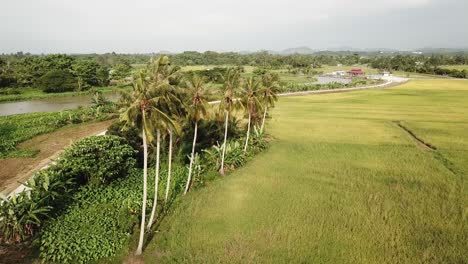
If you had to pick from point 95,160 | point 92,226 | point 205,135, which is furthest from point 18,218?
point 205,135

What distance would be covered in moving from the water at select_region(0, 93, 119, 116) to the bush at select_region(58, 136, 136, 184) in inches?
1880

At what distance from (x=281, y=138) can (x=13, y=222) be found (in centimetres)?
3001

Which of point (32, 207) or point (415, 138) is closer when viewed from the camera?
point (32, 207)

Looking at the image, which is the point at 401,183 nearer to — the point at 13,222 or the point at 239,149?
the point at 239,149

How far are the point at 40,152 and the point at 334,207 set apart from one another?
103ft

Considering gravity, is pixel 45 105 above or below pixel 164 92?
below

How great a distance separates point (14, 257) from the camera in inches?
682

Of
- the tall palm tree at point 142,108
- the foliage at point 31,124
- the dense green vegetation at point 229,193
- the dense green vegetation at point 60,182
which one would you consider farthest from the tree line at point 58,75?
the tall palm tree at point 142,108

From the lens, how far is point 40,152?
36.3 m

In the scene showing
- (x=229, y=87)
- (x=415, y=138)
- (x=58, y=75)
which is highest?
(x=58, y=75)

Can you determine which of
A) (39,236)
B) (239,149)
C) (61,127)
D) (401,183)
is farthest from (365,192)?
(61,127)

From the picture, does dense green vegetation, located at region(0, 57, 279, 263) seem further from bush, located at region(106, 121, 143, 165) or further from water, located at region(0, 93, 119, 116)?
water, located at region(0, 93, 119, 116)

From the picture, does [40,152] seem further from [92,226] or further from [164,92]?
[164,92]

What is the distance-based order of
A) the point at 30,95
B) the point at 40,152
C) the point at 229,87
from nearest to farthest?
the point at 229,87
the point at 40,152
the point at 30,95
